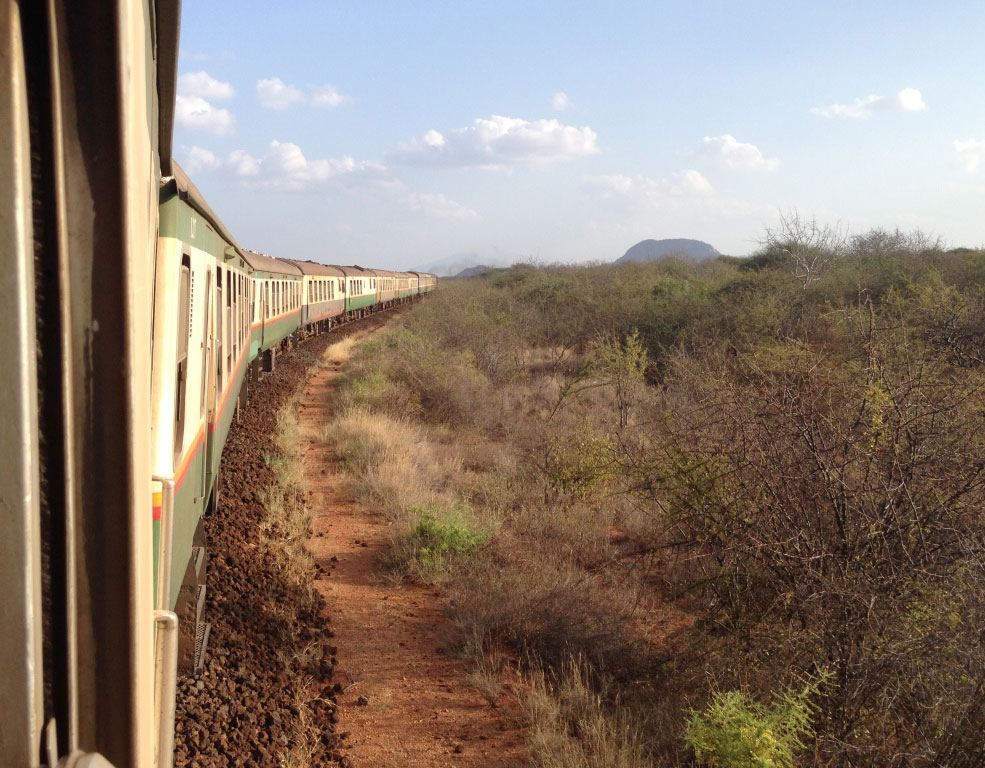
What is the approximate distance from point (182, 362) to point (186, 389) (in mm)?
223

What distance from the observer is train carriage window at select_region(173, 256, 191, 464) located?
343cm

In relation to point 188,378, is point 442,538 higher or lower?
lower

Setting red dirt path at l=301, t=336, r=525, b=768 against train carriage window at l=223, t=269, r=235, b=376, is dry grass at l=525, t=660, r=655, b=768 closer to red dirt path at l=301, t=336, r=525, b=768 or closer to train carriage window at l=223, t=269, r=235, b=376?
red dirt path at l=301, t=336, r=525, b=768

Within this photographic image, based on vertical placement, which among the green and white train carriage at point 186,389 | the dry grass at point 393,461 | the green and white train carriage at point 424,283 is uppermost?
the green and white train carriage at point 424,283

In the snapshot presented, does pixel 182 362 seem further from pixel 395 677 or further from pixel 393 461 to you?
pixel 393 461

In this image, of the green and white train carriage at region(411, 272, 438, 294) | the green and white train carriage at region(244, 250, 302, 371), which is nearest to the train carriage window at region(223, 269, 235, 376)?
the green and white train carriage at region(244, 250, 302, 371)

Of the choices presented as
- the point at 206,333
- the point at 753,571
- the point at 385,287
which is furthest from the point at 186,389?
the point at 385,287

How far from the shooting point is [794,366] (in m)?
5.99

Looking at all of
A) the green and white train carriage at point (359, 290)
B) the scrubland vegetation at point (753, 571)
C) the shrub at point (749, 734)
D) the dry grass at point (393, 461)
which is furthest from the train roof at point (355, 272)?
the shrub at point (749, 734)

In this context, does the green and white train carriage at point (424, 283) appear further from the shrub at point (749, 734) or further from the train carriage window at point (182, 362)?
the shrub at point (749, 734)

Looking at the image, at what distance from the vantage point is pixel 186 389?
3.82 m

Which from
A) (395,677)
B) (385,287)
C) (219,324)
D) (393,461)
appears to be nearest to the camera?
(395,677)

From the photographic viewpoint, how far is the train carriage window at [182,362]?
11.2ft

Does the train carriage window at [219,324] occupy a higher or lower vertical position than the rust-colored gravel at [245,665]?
higher
